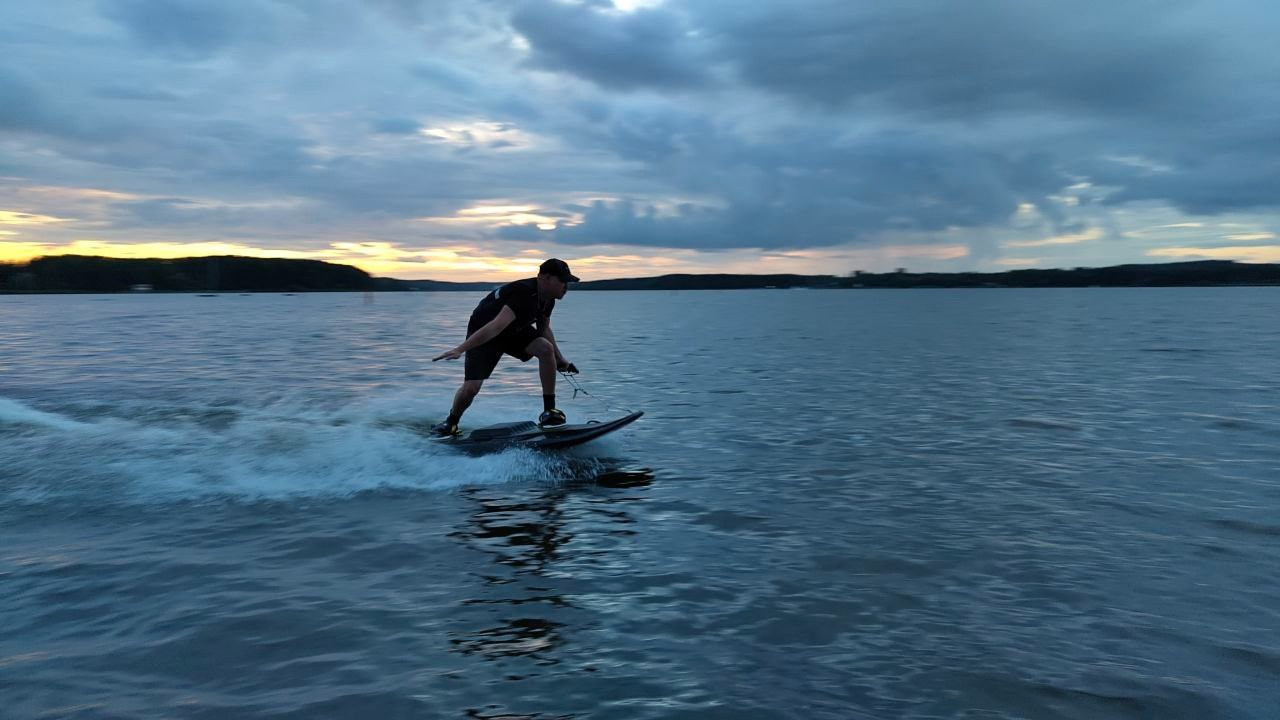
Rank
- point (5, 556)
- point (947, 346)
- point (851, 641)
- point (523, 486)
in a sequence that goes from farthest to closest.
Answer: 1. point (947, 346)
2. point (523, 486)
3. point (5, 556)
4. point (851, 641)

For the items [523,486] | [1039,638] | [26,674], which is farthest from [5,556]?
[1039,638]

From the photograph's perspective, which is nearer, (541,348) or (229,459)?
(229,459)

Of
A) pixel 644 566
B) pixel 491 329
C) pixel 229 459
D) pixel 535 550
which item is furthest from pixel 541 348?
pixel 644 566

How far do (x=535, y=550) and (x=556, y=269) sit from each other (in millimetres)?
5013

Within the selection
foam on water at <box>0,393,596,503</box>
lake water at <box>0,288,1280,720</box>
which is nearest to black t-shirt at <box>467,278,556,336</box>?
foam on water at <box>0,393,596,503</box>

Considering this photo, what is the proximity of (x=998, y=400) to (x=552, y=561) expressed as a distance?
14.5m

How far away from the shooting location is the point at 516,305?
39.3ft

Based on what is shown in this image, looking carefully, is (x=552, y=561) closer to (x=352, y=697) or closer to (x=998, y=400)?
(x=352, y=697)

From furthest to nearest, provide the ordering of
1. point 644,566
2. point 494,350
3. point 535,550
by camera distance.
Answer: point 494,350 < point 535,550 < point 644,566

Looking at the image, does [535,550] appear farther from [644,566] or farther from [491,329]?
[491,329]

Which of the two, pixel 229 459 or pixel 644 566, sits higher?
pixel 229 459

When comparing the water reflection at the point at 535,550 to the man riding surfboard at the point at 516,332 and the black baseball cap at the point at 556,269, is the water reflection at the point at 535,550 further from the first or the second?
the black baseball cap at the point at 556,269

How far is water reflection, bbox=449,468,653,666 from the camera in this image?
566 centimetres

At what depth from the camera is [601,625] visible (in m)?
5.91
